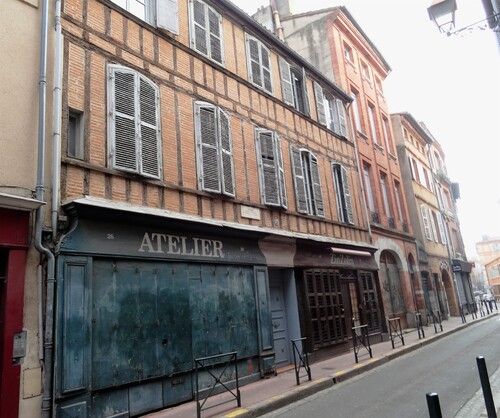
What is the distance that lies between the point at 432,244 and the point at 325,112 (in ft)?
42.1

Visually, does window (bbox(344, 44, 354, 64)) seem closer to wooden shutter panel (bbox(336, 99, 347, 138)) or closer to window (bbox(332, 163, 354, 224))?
wooden shutter panel (bbox(336, 99, 347, 138))

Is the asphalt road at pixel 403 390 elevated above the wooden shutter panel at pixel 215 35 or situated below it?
below

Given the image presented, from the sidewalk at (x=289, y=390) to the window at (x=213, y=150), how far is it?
391cm

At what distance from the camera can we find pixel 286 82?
12336 mm

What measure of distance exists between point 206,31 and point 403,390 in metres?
8.48


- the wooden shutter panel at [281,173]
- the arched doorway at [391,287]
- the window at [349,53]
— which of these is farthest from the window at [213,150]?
the window at [349,53]

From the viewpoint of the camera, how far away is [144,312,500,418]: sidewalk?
611 cm

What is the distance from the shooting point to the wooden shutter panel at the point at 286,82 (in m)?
12.1

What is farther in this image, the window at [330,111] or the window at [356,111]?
the window at [356,111]

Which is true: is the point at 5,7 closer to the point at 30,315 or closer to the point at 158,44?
the point at 158,44

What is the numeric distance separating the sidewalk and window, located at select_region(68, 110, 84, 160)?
13.9 ft

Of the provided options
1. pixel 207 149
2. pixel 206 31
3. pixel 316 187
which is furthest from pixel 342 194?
pixel 206 31

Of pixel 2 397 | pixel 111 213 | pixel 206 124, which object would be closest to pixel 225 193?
pixel 206 124

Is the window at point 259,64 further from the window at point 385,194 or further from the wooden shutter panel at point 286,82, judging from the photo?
the window at point 385,194
